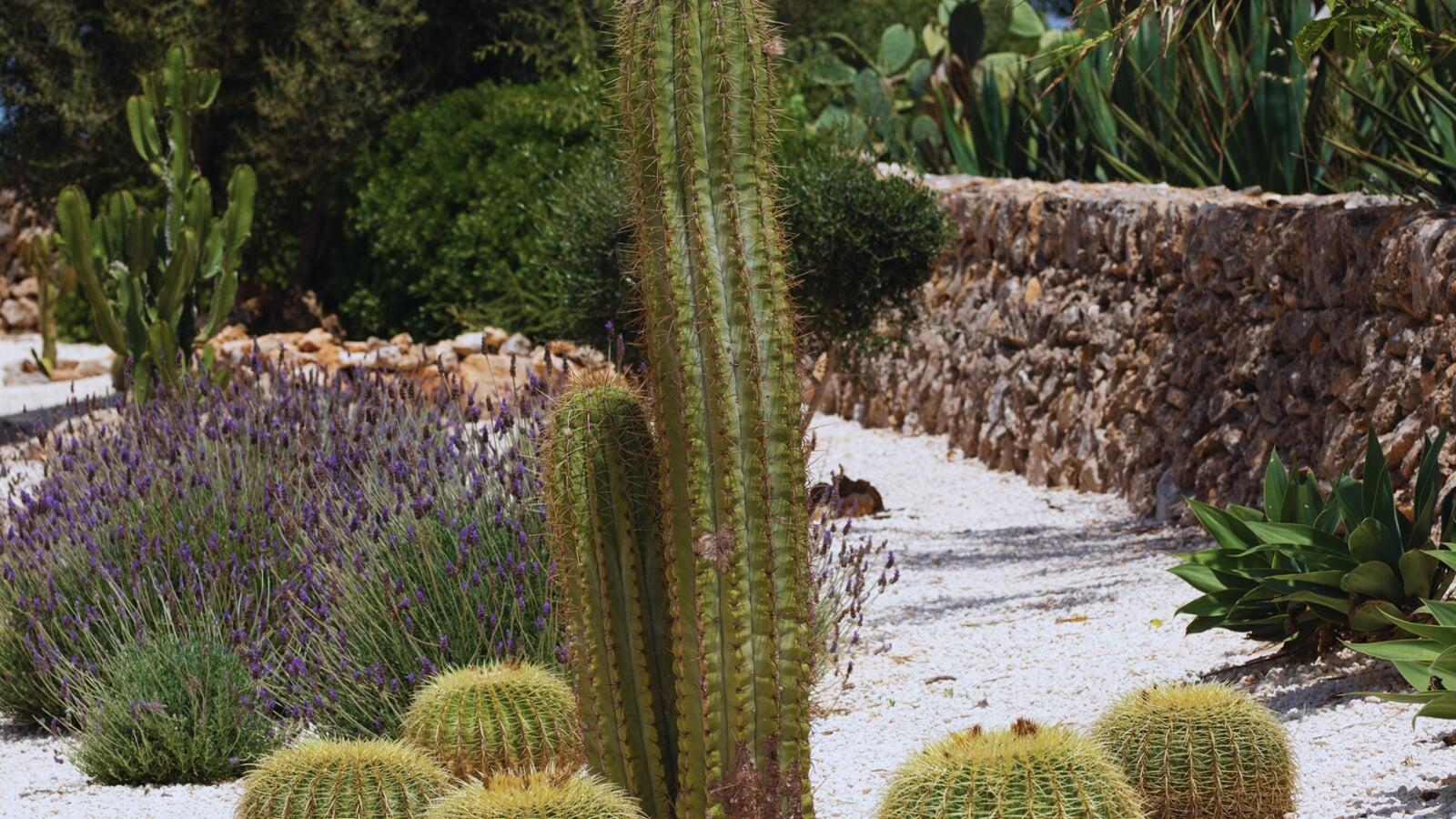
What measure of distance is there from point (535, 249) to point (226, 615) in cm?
802

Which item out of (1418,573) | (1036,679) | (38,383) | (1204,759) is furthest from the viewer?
(38,383)

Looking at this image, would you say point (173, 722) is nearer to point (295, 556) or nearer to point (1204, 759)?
point (295, 556)

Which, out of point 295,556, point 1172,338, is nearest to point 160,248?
point 295,556

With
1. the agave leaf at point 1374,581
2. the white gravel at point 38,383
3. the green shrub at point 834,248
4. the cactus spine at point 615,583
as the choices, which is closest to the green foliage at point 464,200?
the green shrub at point 834,248

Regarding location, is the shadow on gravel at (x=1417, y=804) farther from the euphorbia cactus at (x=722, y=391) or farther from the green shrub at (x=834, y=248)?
the green shrub at (x=834, y=248)

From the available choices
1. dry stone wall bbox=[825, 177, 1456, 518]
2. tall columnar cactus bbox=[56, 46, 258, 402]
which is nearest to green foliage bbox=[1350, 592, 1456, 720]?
dry stone wall bbox=[825, 177, 1456, 518]

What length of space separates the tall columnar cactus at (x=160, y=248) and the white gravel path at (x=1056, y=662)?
4633 millimetres

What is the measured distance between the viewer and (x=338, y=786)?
356cm

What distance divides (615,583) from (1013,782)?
3.14 ft

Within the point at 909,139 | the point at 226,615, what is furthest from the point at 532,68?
the point at 226,615

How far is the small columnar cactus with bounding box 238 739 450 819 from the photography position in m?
3.54

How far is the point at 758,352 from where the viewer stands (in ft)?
10.8

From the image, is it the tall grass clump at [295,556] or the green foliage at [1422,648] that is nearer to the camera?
the green foliage at [1422,648]

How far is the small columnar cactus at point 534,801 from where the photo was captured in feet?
9.92
